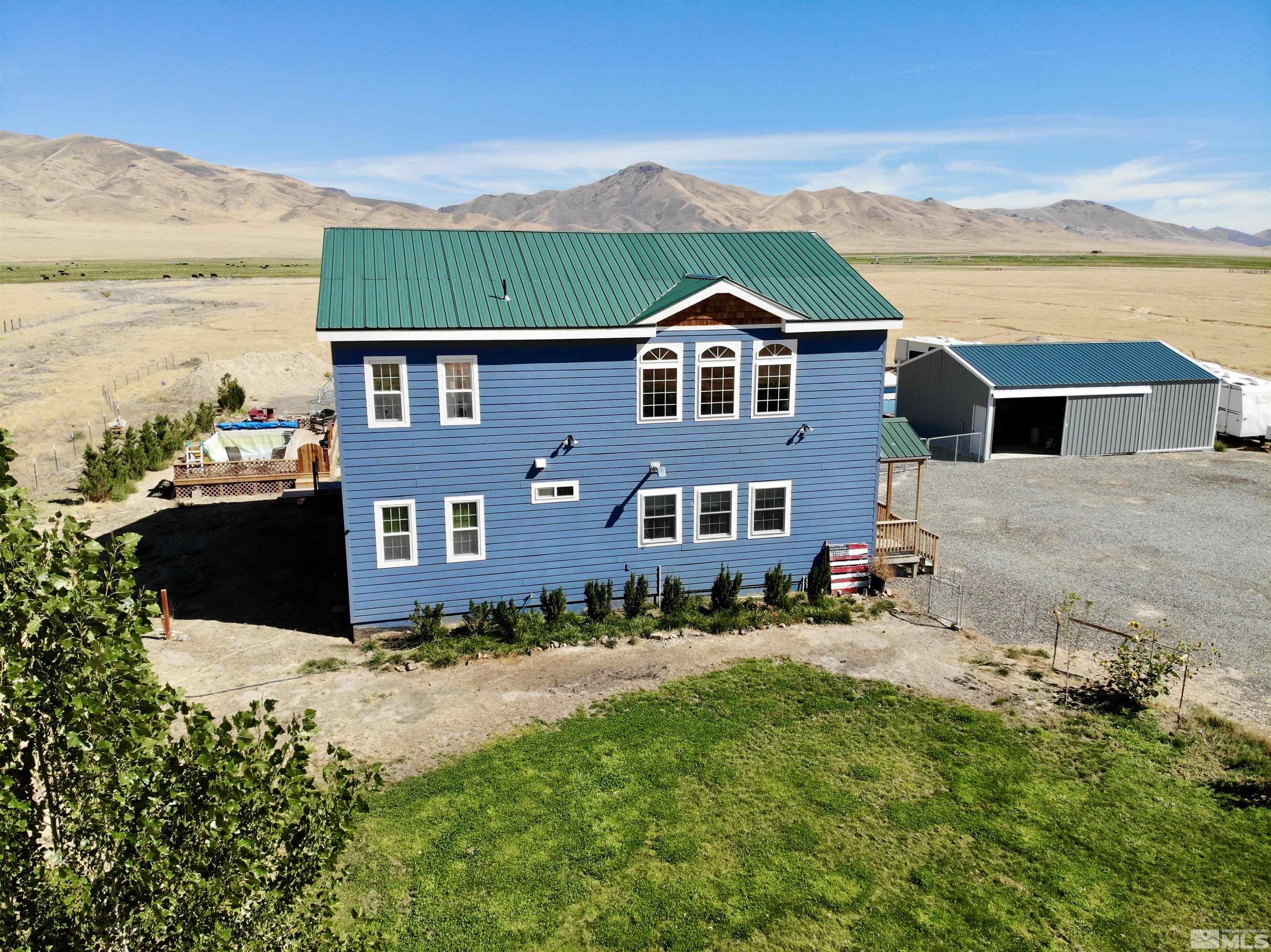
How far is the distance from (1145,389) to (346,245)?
99.4 feet

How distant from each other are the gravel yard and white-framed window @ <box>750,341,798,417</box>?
563 cm

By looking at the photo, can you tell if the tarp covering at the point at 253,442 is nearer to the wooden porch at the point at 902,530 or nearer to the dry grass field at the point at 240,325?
the dry grass field at the point at 240,325

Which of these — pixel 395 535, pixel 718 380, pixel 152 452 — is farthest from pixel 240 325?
pixel 718 380

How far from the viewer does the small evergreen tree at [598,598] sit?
1908 centimetres

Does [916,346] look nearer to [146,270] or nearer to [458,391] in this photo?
[458,391]

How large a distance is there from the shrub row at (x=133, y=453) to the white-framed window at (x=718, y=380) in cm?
1948

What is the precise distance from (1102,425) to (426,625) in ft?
93.6

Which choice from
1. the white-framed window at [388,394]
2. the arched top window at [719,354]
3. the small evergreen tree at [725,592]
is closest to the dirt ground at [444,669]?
the small evergreen tree at [725,592]

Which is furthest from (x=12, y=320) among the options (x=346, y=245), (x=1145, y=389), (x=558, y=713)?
(x=1145, y=389)

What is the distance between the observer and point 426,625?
17984mm

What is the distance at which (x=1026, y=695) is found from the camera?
15914 millimetres

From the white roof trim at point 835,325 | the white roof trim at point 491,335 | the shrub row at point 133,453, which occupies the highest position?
the white roof trim at point 835,325

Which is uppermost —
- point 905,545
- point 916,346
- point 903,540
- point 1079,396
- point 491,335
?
point 491,335

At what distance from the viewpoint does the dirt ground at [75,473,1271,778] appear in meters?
15.2
